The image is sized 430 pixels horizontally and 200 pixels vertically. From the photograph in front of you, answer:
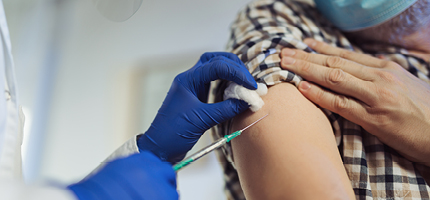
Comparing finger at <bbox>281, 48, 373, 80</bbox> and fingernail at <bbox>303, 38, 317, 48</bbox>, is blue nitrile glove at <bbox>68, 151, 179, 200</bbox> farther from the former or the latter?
fingernail at <bbox>303, 38, 317, 48</bbox>

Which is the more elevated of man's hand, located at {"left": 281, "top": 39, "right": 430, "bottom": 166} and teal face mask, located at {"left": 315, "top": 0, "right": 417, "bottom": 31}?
teal face mask, located at {"left": 315, "top": 0, "right": 417, "bottom": 31}

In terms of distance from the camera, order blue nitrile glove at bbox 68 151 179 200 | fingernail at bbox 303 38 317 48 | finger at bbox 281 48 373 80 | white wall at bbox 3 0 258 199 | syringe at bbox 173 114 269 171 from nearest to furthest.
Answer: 1. blue nitrile glove at bbox 68 151 179 200
2. syringe at bbox 173 114 269 171
3. finger at bbox 281 48 373 80
4. fingernail at bbox 303 38 317 48
5. white wall at bbox 3 0 258 199

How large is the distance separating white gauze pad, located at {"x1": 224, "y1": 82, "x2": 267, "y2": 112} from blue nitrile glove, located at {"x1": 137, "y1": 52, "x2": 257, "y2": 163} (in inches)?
0.6

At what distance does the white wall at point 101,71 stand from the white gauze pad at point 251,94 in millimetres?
399

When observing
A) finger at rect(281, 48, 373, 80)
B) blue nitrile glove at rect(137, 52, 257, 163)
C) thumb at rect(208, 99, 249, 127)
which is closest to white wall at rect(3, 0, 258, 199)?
blue nitrile glove at rect(137, 52, 257, 163)

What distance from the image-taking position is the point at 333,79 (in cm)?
64

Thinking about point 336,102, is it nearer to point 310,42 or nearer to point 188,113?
point 310,42

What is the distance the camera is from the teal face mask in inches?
28.0

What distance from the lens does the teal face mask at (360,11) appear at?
71cm

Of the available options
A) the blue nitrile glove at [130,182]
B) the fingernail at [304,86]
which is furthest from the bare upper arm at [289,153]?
the blue nitrile glove at [130,182]

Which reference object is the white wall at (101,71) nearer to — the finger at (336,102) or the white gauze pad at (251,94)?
the white gauze pad at (251,94)

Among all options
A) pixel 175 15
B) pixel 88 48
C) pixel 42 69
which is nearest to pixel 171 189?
pixel 175 15

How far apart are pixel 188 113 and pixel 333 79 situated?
36cm

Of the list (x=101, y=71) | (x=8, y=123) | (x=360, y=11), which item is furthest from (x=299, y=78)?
(x=101, y=71)
